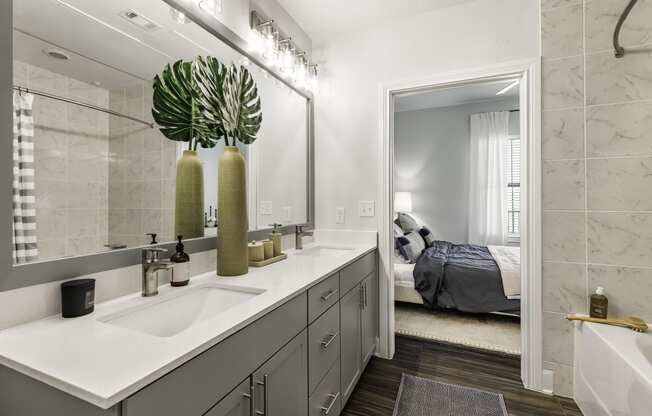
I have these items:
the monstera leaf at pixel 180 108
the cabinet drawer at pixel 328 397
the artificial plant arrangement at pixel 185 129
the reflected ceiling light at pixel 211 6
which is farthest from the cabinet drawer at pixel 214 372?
the reflected ceiling light at pixel 211 6

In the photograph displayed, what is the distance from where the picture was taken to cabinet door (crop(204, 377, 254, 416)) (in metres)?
0.75

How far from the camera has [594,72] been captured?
1.67 meters

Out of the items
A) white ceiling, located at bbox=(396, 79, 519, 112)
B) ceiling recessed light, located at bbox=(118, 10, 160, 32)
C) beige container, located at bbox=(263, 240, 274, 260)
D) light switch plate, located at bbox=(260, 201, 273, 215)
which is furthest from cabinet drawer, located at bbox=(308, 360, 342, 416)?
white ceiling, located at bbox=(396, 79, 519, 112)

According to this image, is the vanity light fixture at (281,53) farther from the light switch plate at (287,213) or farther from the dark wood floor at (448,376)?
the dark wood floor at (448,376)

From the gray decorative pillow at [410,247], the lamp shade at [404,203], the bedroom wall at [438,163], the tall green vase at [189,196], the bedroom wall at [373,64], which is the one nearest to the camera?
the tall green vase at [189,196]

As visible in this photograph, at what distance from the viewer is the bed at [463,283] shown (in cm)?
272

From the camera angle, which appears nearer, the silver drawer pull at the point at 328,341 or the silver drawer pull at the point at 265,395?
the silver drawer pull at the point at 265,395

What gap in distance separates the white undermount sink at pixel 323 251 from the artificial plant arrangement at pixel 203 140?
720 mm

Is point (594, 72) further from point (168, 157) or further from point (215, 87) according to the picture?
point (168, 157)

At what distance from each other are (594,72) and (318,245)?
1969 mm

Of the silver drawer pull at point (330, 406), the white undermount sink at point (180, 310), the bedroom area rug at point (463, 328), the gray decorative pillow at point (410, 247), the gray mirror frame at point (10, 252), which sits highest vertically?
the gray mirror frame at point (10, 252)

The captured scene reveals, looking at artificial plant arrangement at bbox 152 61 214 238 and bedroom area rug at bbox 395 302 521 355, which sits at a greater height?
artificial plant arrangement at bbox 152 61 214 238

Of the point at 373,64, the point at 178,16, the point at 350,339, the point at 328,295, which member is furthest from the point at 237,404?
the point at 373,64

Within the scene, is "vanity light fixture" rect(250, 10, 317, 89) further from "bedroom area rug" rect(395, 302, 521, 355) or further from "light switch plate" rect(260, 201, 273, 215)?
"bedroom area rug" rect(395, 302, 521, 355)
